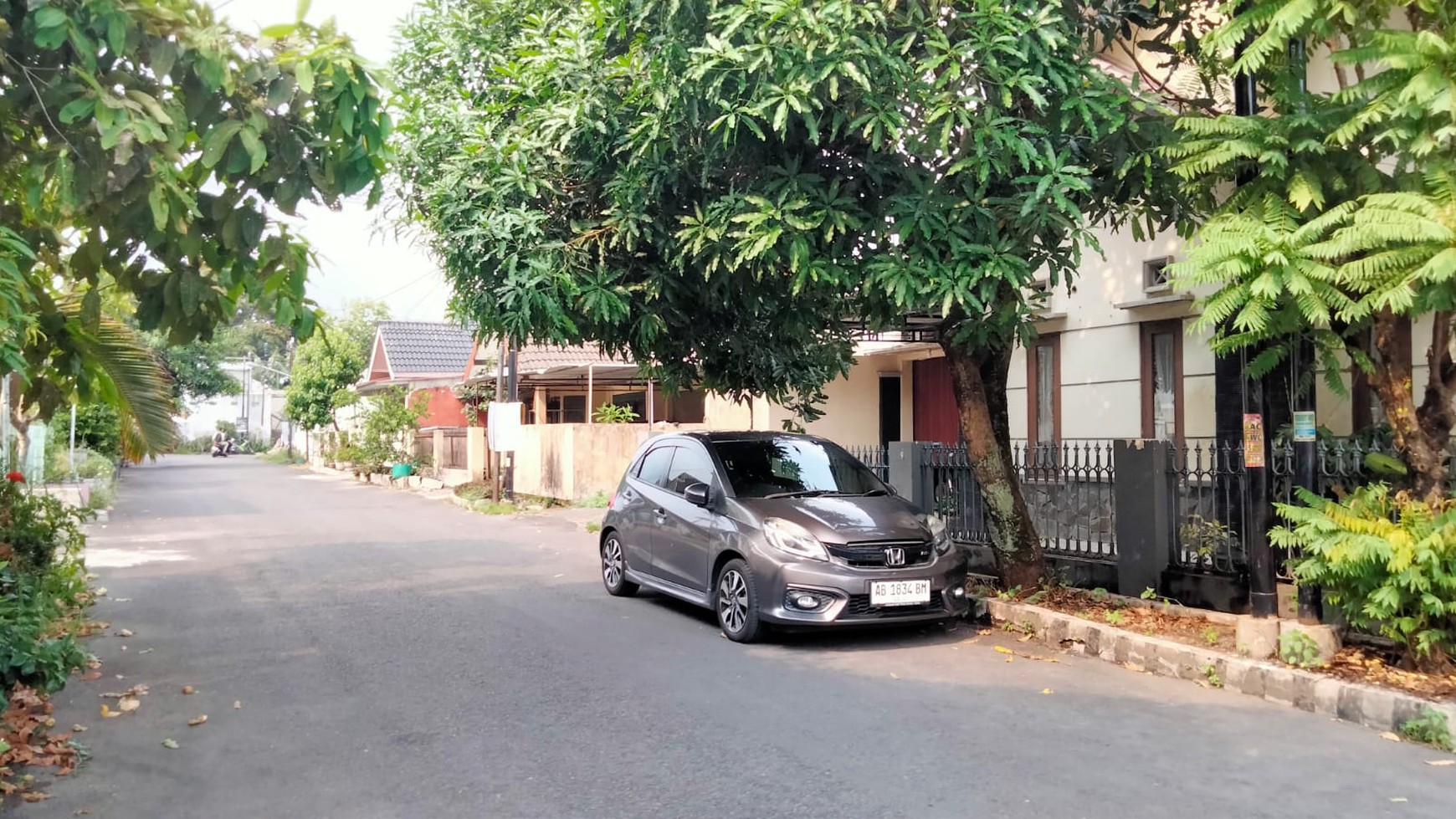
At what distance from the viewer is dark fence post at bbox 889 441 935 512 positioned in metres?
11.3

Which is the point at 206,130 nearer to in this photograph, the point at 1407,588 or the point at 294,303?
the point at 294,303

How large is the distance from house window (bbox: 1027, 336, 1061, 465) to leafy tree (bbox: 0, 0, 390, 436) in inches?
410

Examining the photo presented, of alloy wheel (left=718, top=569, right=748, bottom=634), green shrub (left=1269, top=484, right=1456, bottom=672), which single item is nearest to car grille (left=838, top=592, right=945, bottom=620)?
alloy wheel (left=718, top=569, right=748, bottom=634)

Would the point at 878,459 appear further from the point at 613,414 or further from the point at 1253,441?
the point at 613,414

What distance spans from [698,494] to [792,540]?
120 cm

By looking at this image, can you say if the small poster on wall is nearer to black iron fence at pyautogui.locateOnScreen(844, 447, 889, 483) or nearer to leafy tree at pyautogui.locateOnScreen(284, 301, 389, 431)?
black iron fence at pyautogui.locateOnScreen(844, 447, 889, 483)

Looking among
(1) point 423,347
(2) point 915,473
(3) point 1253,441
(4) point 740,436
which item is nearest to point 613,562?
(4) point 740,436

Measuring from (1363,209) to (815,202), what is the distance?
3321 mm

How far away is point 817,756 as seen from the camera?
536cm

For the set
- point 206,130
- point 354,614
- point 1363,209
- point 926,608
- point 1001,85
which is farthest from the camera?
point 354,614

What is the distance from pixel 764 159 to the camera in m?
7.86

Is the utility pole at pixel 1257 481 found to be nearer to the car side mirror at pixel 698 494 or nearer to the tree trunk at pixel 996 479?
the tree trunk at pixel 996 479

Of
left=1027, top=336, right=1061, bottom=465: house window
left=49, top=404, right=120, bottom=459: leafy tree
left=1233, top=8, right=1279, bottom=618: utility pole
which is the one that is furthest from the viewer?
left=49, top=404, right=120, bottom=459: leafy tree

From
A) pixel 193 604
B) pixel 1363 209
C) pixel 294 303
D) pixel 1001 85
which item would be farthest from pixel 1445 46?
pixel 193 604
